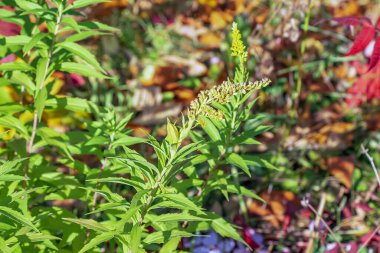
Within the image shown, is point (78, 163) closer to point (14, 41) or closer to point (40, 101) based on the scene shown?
point (40, 101)

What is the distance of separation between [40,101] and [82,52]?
194 millimetres

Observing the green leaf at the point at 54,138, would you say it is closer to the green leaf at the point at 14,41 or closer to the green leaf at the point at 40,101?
the green leaf at the point at 40,101

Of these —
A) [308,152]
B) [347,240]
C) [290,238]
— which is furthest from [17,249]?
[308,152]

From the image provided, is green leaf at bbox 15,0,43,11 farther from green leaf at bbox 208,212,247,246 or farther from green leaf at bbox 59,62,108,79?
green leaf at bbox 208,212,247,246

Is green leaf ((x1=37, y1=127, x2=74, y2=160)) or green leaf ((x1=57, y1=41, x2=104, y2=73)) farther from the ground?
green leaf ((x1=57, y1=41, x2=104, y2=73))

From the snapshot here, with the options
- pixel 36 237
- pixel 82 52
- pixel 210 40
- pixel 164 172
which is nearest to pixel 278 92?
pixel 210 40

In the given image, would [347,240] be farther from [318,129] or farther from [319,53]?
[319,53]

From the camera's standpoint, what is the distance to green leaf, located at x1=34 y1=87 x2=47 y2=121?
5.80 ft

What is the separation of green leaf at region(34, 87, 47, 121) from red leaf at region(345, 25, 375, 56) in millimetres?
1119

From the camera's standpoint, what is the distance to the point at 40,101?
5.97 feet

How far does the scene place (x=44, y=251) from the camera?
1.88 metres

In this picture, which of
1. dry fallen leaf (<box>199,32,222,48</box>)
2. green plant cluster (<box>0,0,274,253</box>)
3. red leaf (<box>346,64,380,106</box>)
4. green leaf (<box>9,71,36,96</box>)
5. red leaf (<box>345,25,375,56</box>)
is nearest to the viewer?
green plant cluster (<box>0,0,274,253</box>)

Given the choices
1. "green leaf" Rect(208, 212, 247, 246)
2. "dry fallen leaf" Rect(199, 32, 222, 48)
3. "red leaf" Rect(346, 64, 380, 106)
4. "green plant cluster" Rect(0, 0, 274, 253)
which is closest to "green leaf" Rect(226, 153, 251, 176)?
"green plant cluster" Rect(0, 0, 274, 253)

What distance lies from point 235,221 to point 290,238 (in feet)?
0.93
